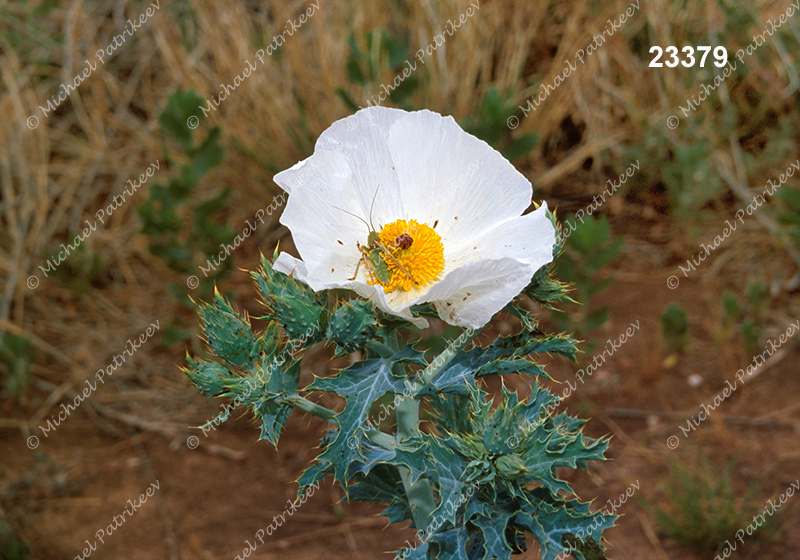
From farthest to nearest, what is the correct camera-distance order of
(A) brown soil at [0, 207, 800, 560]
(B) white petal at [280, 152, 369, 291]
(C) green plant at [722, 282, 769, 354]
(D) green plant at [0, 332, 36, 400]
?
(D) green plant at [0, 332, 36, 400] < (C) green plant at [722, 282, 769, 354] < (A) brown soil at [0, 207, 800, 560] < (B) white petal at [280, 152, 369, 291]

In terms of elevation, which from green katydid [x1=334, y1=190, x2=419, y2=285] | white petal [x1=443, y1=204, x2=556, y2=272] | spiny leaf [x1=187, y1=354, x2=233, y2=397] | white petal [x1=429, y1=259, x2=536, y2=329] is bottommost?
white petal [x1=443, y1=204, x2=556, y2=272]

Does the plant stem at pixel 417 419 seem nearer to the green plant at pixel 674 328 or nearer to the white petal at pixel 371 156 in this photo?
the white petal at pixel 371 156

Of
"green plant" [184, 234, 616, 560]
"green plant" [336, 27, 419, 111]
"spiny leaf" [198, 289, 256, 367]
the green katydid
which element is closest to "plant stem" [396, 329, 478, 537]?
"green plant" [184, 234, 616, 560]

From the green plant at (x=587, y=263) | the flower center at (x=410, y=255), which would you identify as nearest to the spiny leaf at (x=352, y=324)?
the flower center at (x=410, y=255)

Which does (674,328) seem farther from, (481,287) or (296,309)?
(296,309)

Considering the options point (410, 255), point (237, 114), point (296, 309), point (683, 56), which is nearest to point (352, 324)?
point (296, 309)

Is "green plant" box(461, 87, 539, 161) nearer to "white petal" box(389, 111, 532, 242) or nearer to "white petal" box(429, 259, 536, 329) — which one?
"white petal" box(389, 111, 532, 242)

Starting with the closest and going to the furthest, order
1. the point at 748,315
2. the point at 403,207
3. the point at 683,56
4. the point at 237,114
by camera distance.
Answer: the point at 403,207 < the point at 748,315 < the point at 237,114 < the point at 683,56
